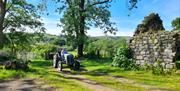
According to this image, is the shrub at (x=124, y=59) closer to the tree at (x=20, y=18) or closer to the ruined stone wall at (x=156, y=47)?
the ruined stone wall at (x=156, y=47)

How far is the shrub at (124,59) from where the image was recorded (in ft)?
89.1

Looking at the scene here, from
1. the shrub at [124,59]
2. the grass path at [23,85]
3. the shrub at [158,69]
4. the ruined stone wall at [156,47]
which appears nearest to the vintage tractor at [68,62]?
the shrub at [124,59]

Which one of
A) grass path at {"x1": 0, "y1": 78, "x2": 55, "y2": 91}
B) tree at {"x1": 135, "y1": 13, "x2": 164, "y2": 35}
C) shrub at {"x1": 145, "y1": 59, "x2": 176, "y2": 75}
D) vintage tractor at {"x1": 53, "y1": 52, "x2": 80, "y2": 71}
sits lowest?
grass path at {"x1": 0, "y1": 78, "x2": 55, "y2": 91}

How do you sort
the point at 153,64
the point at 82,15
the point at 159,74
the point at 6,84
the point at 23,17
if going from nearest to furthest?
the point at 6,84, the point at 159,74, the point at 153,64, the point at 82,15, the point at 23,17

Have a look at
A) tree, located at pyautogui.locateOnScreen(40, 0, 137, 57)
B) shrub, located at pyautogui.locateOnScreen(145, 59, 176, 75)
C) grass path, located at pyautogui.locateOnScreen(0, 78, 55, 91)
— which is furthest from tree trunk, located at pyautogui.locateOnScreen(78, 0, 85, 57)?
Answer: grass path, located at pyautogui.locateOnScreen(0, 78, 55, 91)

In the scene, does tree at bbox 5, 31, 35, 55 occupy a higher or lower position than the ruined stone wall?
higher

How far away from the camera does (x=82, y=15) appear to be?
4269cm

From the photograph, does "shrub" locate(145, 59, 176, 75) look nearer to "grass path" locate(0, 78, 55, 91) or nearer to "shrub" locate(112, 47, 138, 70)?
"shrub" locate(112, 47, 138, 70)

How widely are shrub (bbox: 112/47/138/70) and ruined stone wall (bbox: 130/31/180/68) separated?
424 mm

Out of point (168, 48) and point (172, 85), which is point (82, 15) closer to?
point (168, 48)

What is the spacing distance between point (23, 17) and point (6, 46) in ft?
20.1

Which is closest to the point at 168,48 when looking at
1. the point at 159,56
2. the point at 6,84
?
the point at 159,56

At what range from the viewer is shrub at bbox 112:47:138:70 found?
27.2m

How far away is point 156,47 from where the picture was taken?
81.3ft
